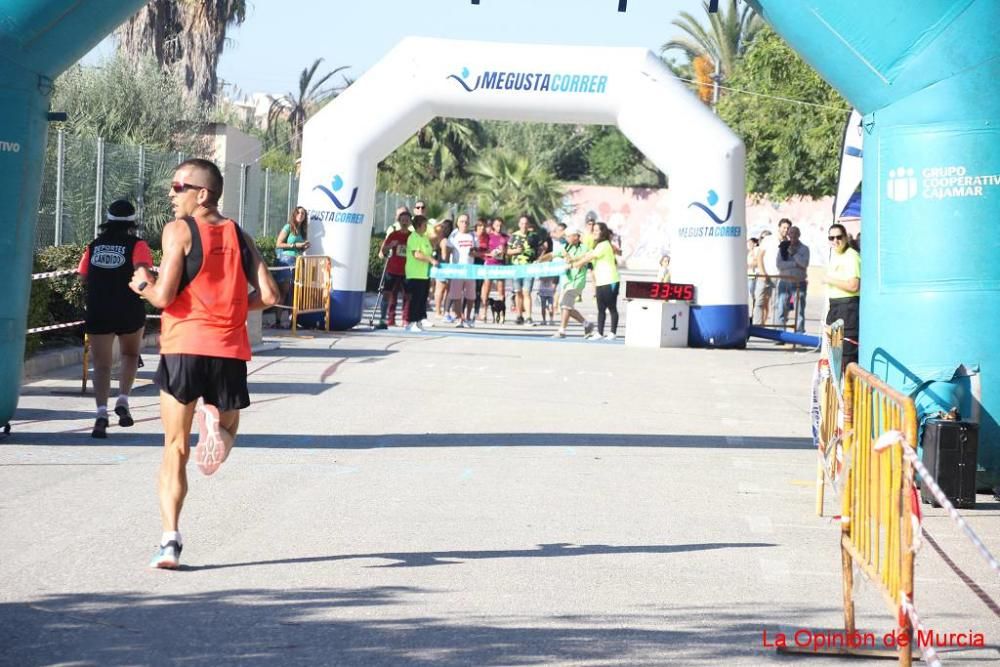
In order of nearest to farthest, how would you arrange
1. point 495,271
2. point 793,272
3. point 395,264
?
point 395,264 → point 793,272 → point 495,271

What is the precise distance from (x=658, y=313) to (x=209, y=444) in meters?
15.2

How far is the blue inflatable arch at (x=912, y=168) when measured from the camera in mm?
9250

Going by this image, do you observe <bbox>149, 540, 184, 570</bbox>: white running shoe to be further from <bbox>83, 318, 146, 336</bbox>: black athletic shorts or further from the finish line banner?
the finish line banner

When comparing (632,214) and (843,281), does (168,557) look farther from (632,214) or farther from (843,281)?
(632,214)

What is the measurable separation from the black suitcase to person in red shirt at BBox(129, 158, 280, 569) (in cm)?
436

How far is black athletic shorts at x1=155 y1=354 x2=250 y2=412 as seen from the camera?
6734 millimetres

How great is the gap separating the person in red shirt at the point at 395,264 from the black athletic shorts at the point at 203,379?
16229mm

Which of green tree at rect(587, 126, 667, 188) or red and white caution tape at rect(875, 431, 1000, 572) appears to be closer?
red and white caution tape at rect(875, 431, 1000, 572)

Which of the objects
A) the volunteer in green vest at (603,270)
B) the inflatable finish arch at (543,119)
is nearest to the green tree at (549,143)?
the volunteer in green vest at (603,270)

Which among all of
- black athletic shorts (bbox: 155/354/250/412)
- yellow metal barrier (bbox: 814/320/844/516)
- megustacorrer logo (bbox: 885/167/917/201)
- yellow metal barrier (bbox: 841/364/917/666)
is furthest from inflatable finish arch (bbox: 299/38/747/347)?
black athletic shorts (bbox: 155/354/250/412)

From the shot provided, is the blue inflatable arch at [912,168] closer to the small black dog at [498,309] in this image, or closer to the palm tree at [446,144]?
the small black dog at [498,309]

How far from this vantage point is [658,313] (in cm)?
2148

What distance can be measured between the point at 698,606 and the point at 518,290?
20.9 metres

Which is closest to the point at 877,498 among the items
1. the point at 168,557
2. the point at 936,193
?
the point at 168,557
